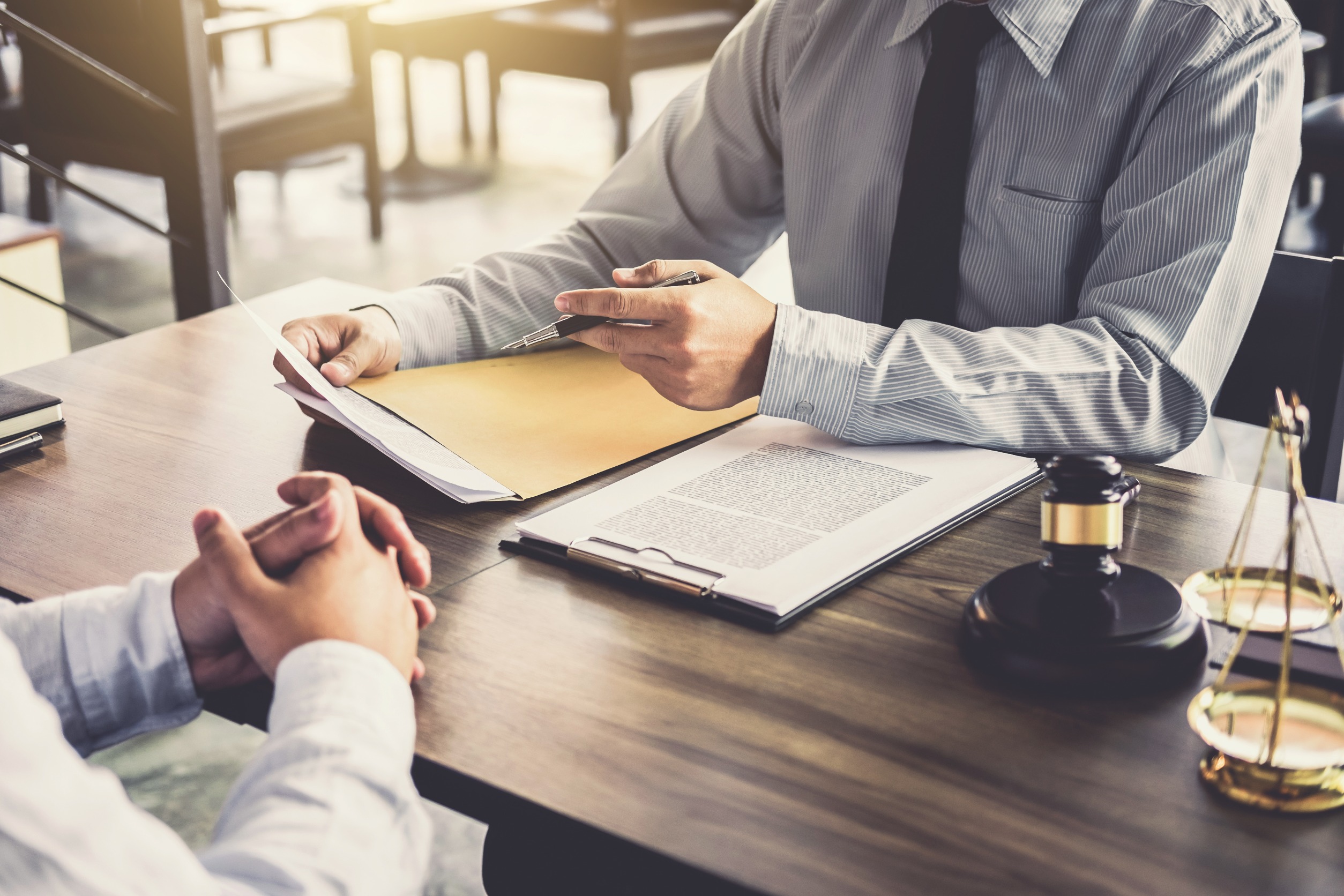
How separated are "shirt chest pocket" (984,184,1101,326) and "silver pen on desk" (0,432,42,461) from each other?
36.5 inches

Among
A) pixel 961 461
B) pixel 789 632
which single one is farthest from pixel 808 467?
pixel 789 632

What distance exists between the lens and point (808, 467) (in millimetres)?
993

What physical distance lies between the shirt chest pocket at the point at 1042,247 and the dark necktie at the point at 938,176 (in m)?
0.05

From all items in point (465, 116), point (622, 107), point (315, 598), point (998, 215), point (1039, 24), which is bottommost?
point (465, 116)

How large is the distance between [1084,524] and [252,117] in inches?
128

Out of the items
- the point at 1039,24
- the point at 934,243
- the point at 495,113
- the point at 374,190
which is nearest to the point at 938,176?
the point at 934,243

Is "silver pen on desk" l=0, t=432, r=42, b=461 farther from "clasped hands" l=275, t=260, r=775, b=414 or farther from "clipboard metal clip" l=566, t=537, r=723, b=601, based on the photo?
"clipboard metal clip" l=566, t=537, r=723, b=601

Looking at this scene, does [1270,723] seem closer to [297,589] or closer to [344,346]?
[297,589]

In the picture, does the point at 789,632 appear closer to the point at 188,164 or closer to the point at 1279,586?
the point at 1279,586

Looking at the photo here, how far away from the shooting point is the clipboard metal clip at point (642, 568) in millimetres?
811

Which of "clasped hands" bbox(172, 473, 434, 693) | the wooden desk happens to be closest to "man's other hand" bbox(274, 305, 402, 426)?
the wooden desk

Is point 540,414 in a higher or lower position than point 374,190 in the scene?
higher

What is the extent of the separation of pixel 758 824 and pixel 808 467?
43 cm

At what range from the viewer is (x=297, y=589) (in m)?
0.71
